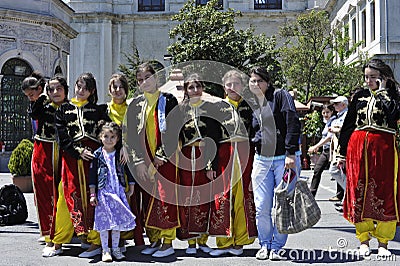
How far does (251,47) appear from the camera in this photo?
29.8 m

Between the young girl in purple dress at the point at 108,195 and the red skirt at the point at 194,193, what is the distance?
67cm

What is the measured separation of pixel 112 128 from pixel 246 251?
2.17 metres

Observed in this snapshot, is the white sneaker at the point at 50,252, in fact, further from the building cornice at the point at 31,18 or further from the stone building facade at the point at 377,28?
the stone building facade at the point at 377,28

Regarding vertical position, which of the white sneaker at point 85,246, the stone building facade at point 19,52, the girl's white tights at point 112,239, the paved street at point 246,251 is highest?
the stone building facade at point 19,52

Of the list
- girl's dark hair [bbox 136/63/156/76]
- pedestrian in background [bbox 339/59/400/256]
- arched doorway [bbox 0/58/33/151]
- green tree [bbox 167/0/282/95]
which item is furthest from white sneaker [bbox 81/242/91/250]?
green tree [bbox 167/0/282/95]

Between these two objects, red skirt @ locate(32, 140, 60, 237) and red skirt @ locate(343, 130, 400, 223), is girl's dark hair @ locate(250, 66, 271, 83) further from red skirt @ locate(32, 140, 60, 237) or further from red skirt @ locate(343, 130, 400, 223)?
red skirt @ locate(32, 140, 60, 237)

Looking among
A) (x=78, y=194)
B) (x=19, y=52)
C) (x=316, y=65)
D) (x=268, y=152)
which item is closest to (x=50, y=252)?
(x=78, y=194)

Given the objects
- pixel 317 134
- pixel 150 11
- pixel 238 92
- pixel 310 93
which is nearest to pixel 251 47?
pixel 310 93

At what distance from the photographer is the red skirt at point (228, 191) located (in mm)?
7020

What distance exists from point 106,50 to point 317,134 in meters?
21.1

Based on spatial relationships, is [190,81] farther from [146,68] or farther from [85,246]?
[85,246]

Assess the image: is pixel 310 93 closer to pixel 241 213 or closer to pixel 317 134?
pixel 317 134

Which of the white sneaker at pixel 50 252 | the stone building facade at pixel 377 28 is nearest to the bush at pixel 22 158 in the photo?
the white sneaker at pixel 50 252

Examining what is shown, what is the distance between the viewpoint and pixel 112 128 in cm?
694
